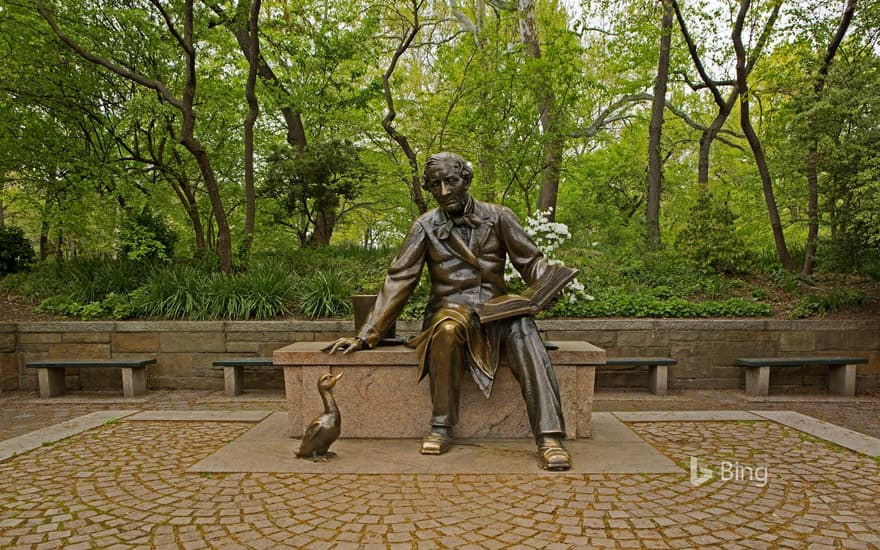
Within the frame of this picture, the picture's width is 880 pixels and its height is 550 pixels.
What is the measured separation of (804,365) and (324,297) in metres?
6.12

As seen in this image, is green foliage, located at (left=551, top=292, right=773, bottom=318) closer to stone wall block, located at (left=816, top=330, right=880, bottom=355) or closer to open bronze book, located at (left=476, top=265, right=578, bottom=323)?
stone wall block, located at (left=816, top=330, right=880, bottom=355)

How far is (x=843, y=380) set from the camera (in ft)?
21.1

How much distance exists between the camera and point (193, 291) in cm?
760

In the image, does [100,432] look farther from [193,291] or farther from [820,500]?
[820,500]

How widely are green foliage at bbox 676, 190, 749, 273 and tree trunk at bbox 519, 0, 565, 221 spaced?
7.74ft

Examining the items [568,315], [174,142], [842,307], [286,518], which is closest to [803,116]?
[842,307]

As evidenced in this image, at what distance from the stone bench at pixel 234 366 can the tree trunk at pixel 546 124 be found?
15.2 feet

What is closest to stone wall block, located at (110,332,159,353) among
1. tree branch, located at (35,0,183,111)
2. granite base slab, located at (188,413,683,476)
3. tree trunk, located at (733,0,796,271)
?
tree branch, located at (35,0,183,111)

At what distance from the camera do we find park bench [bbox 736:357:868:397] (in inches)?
248

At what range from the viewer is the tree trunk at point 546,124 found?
9.38m

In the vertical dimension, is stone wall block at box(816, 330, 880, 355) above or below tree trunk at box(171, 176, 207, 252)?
below

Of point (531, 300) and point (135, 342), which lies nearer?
point (531, 300)

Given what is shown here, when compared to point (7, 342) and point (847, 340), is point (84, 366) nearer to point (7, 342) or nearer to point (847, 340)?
point (7, 342)

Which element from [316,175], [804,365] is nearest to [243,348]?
[316,175]
